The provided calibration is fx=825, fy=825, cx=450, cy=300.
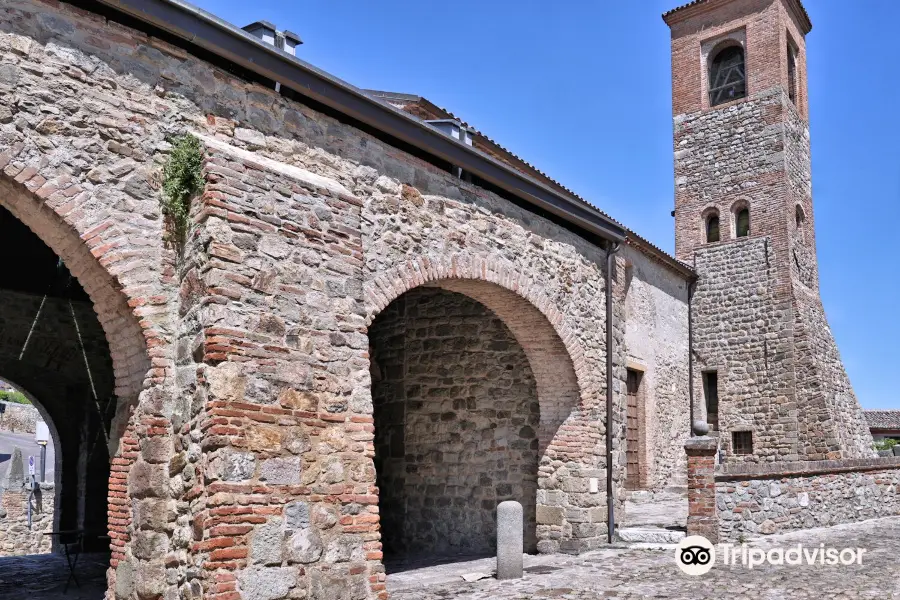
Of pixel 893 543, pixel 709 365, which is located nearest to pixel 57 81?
pixel 893 543

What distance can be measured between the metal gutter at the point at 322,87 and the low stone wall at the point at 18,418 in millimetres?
32717

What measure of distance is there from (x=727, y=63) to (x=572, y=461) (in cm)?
1535

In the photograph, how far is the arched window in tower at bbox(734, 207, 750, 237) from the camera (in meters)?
20.2

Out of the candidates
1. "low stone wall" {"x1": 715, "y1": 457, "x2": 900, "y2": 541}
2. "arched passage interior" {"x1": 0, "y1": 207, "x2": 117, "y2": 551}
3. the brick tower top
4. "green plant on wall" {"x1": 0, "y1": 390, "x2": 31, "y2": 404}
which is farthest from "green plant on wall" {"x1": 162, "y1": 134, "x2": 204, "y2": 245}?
"green plant on wall" {"x1": 0, "y1": 390, "x2": 31, "y2": 404}

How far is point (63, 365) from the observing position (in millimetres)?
10117

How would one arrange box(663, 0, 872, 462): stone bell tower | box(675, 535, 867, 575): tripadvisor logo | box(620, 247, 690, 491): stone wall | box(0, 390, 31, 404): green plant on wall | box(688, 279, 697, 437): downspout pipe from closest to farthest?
1. box(675, 535, 867, 575): tripadvisor logo
2. box(620, 247, 690, 491): stone wall
3. box(663, 0, 872, 462): stone bell tower
4. box(688, 279, 697, 437): downspout pipe
5. box(0, 390, 31, 404): green plant on wall

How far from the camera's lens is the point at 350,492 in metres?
6.15

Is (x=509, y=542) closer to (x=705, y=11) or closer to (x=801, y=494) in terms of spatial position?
(x=801, y=494)

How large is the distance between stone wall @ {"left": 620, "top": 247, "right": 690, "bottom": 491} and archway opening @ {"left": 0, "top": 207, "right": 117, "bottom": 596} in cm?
→ 973

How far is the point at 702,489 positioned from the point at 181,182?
7072 millimetres

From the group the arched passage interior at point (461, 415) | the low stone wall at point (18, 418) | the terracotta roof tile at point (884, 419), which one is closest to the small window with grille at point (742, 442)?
the arched passage interior at point (461, 415)

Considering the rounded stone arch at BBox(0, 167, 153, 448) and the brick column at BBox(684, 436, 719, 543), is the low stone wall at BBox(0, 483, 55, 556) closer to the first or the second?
the rounded stone arch at BBox(0, 167, 153, 448)

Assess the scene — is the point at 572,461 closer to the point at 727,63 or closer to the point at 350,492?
the point at 350,492

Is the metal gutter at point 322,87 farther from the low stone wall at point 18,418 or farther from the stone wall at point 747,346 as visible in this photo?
the low stone wall at point 18,418
